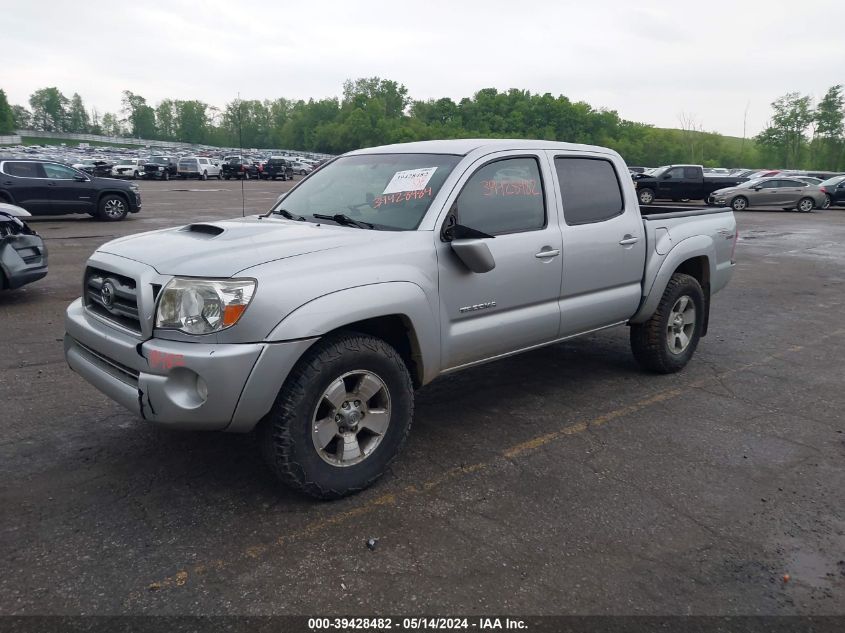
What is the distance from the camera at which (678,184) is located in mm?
28109

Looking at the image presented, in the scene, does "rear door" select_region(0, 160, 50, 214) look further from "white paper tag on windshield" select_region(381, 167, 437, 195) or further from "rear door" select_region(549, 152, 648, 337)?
"rear door" select_region(549, 152, 648, 337)

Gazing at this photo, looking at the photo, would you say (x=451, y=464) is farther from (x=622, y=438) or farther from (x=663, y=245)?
(x=663, y=245)

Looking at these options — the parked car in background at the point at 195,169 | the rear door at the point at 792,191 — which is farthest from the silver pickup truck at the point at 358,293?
the parked car in background at the point at 195,169

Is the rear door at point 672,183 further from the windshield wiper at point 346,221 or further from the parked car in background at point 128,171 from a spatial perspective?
the parked car in background at point 128,171

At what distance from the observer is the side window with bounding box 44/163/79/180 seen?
1716cm

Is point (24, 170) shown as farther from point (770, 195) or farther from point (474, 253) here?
point (770, 195)

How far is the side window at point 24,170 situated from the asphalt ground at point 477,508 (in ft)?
43.0

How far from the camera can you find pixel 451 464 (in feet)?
13.0

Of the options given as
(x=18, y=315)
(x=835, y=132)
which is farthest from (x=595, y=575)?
(x=835, y=132)

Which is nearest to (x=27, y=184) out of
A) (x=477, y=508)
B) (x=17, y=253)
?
(x=17, y=253)

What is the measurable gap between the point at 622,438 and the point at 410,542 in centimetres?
183

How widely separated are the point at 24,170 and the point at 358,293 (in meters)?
16.7

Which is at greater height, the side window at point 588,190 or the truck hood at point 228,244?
the side window at point 588,190

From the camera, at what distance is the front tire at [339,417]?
10.7ft
